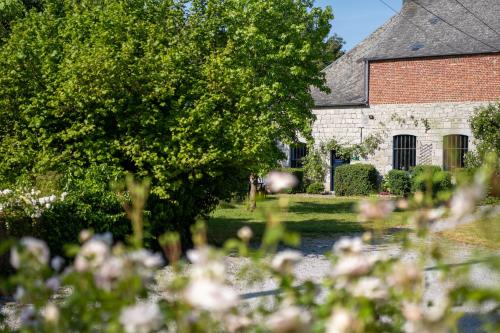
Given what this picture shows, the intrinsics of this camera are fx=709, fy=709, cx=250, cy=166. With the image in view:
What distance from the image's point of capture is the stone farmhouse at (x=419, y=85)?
25641 millimetres

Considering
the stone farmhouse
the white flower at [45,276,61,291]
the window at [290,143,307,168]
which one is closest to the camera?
the white flower at [45,276,61,291]

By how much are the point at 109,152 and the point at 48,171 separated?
38.4 inches

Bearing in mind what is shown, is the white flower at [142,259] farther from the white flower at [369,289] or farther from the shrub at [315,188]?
the shrub at [315,188]

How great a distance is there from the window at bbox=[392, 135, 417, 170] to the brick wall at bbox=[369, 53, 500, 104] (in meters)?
1.42

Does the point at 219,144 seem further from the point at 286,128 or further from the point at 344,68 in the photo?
the point at 344,68

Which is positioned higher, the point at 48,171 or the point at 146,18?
the point at 146,18

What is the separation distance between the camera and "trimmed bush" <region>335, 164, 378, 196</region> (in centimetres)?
2656

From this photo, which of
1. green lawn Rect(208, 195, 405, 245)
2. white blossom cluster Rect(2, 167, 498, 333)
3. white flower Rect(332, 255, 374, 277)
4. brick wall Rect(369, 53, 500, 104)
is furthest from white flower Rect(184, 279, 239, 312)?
brick wall Rect(369, 53, 500, 104)

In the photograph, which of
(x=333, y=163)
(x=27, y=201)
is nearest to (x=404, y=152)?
(x=333, y=163)

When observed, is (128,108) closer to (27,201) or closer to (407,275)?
(27,201)

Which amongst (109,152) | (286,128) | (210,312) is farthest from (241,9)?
(210,312)

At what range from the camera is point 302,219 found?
60.6ft

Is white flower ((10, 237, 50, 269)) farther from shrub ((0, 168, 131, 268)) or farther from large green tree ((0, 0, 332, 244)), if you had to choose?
large green tree ((0, 0, 332, 244))

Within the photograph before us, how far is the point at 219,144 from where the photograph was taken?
1118 cm
